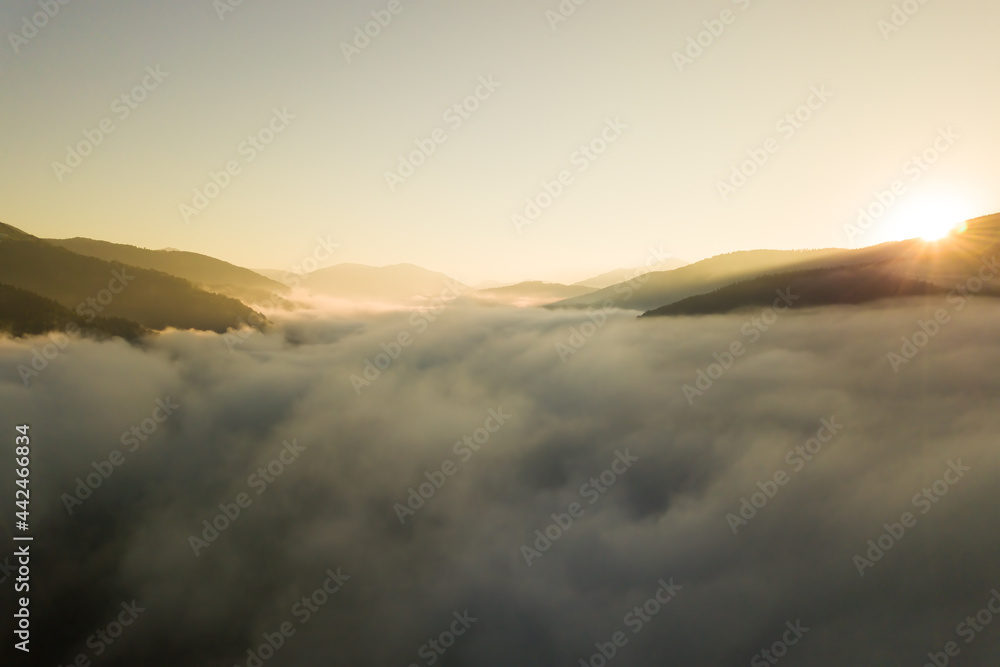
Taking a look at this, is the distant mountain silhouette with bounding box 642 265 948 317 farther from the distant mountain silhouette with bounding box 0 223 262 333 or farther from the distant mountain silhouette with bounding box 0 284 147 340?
the distant mountain silhouette with bounding box 0 284 147 340

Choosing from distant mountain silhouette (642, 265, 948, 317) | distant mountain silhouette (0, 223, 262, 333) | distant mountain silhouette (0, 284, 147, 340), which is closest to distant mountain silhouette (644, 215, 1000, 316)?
distant mountain silhouette (642, 265, 948, 317)

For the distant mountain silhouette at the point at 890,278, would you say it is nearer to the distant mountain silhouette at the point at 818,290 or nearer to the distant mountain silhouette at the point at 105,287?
the distant mountain silhouette at the point at 818,290

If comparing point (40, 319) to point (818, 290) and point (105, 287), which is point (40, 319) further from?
point (818, 290)

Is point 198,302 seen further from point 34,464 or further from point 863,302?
point 863,302

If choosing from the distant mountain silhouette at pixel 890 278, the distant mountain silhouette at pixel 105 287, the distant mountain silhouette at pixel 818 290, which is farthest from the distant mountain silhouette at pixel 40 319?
the distant mountain silhouette at pixel 890 278

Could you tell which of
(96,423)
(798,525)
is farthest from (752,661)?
(96,423)

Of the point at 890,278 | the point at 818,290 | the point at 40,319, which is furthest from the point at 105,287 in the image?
the point at 890,278

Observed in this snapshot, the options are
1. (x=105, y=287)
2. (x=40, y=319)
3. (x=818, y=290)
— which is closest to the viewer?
(x=40, y=319)
